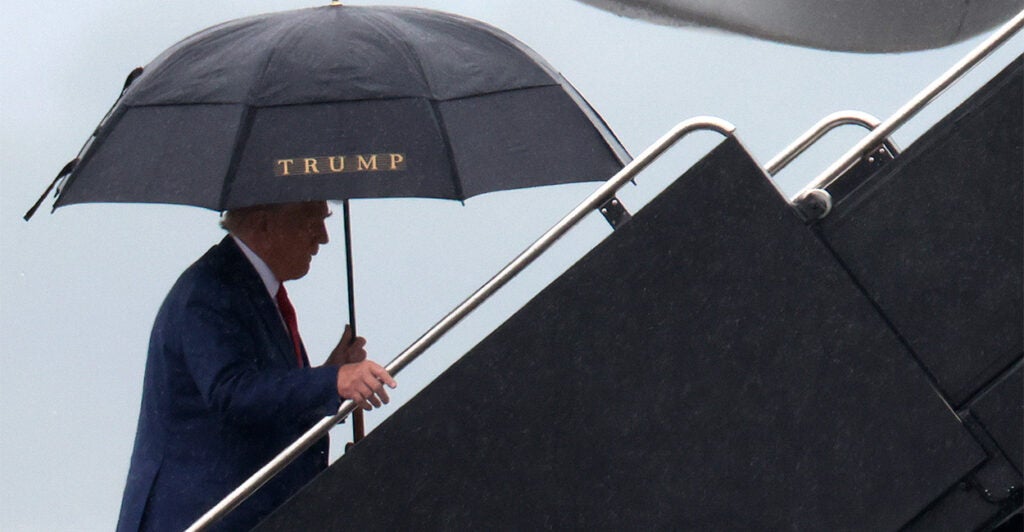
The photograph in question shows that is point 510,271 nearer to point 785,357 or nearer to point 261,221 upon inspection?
point 785,357

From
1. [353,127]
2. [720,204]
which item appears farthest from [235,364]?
[720,204]

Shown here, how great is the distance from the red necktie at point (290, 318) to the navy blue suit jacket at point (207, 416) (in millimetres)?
79

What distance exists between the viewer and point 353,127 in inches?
137

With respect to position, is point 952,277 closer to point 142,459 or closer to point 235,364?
point 235,364

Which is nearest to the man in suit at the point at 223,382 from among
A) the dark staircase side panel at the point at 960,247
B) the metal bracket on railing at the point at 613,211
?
the metal bracket on railing at the point at 613,211

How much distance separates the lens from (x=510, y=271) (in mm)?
3080

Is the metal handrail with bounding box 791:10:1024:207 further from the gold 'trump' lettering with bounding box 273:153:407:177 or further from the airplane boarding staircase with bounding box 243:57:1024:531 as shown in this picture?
the gold 'trump' lettering with bounding box 273:153:407:177

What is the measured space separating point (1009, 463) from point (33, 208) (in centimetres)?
251

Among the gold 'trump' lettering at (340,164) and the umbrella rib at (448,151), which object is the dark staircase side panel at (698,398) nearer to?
the umbrella rib at (448,151)

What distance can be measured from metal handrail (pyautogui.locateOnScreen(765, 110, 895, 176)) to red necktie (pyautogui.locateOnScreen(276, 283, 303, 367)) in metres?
1.25

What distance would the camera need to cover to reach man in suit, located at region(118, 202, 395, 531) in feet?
11.2

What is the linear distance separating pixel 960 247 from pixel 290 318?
167cm

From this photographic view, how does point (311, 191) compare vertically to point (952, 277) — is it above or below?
above

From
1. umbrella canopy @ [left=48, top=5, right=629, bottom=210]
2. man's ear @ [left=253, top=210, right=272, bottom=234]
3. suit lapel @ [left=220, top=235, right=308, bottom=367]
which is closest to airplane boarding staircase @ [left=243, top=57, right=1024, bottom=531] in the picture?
umbrella canopy @ [left=48, top=5, right=629, bottom=210]
